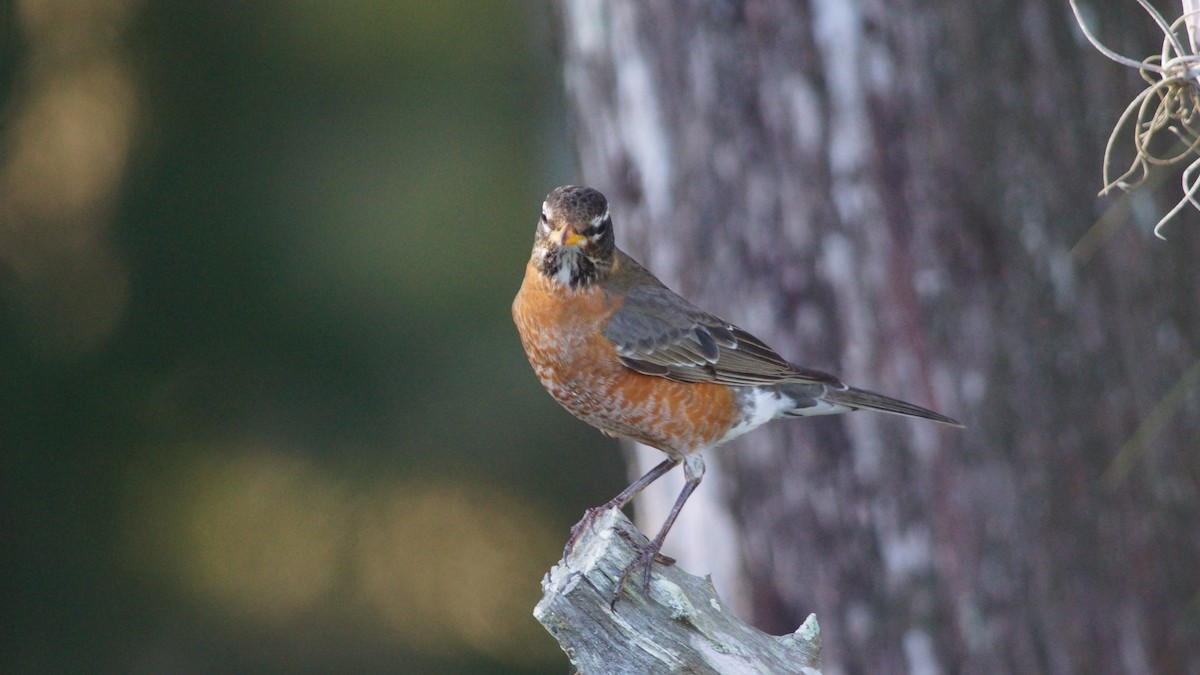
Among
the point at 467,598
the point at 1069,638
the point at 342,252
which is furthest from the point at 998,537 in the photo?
the point at 342,252

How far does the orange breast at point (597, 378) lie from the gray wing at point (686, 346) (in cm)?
4

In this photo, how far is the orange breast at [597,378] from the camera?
3.28 m

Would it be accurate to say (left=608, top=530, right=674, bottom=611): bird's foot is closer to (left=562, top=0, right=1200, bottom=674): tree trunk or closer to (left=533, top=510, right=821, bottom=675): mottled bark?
(left=533, top=510, right=821, bottom=675): mottled bark

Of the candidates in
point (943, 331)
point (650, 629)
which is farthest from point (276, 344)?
point (650, 629)

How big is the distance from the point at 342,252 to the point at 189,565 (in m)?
1.49

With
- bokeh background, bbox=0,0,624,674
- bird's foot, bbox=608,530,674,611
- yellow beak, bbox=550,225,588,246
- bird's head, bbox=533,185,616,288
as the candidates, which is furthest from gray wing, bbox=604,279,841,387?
bokeh background, bbox=0,0,624,674

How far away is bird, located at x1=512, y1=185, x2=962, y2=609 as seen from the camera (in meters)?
3.27

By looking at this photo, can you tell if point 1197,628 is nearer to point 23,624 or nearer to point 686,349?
Answer: point 686,349

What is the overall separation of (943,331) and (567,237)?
1.48 metres

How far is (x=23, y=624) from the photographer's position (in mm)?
5117

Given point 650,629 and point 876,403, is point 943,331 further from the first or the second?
point 650,629

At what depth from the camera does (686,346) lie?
11.5ft

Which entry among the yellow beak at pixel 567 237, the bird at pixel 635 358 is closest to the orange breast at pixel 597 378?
the bird at pixel 635 358

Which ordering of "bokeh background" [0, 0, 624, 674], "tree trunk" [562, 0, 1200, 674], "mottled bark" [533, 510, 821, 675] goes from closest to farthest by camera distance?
"mottled bark" [533, 510, 821, 675] < "tree trunk" [562, 0, 1200, 674] < "bokeh background" [0, 0, 624, 674]
